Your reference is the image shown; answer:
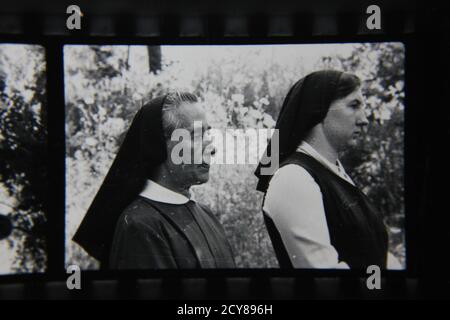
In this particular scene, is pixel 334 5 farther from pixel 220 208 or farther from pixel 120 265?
pixel 120 265

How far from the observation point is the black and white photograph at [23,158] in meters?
4.86

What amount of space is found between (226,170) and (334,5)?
1375 millimetres

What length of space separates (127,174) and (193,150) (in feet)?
1.67

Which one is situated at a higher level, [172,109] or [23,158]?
[172,109]

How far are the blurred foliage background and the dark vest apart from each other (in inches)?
3.6

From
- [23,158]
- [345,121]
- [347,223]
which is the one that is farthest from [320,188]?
[23,158]

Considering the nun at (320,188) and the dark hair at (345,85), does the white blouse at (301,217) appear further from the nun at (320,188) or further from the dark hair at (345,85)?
the dark hair at (345,85)

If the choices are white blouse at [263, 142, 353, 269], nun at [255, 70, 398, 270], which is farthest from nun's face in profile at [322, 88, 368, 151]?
white blouse at [263, 142, 353, 269]

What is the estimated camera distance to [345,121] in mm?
4891

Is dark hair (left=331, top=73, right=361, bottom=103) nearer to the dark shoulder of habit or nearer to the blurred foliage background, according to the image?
the blurred foliage background

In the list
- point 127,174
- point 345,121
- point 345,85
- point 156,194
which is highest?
point 345,85

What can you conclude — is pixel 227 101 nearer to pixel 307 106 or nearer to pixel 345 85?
pixel 307 106

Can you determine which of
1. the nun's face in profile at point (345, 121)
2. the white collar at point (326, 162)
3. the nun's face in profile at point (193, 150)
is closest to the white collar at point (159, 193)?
the nun's face in profile at point (193, 150)
